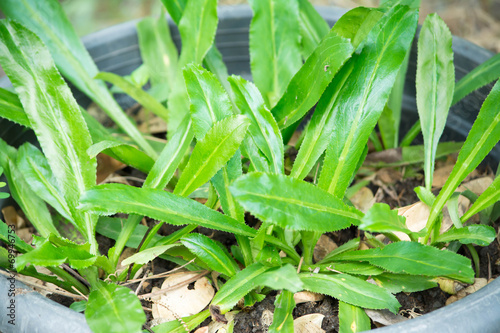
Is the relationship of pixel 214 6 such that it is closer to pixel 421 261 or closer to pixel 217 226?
pixel 217 226

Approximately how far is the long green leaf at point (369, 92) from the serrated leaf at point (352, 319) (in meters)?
0.18

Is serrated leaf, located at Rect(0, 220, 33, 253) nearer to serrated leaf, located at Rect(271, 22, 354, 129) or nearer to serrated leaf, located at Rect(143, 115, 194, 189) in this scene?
serrated leaf, located at Rect(143, 115, 194, 189)

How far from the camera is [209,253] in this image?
70 cm

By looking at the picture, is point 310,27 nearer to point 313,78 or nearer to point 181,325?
point 313,78

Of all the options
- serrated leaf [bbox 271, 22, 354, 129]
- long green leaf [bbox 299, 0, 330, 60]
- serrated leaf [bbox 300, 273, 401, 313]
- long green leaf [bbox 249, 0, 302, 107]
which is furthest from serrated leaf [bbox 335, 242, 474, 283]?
long green leaf [bbox 299, 0, 330, 60]

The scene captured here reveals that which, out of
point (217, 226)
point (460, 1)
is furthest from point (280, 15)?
point (460, 1)

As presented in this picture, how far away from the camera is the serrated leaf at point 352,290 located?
2.15 ft

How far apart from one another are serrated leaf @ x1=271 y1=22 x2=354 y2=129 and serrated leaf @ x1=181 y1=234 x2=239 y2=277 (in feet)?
0.85

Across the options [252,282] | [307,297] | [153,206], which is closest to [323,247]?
[307,297]

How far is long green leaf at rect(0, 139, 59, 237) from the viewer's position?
2.75ft

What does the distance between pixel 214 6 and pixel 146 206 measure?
1.54 ft

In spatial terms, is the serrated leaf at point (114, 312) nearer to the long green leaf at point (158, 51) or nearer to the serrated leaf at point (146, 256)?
the serrated leaf at point (146, 256)

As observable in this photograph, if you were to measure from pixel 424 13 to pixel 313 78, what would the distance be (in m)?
1.34

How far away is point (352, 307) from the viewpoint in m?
0.68
